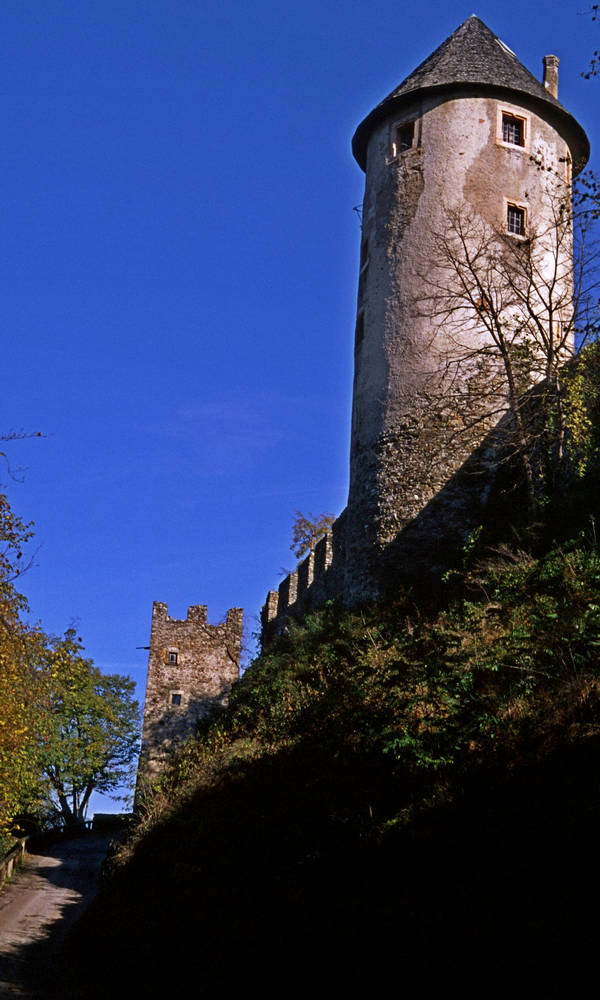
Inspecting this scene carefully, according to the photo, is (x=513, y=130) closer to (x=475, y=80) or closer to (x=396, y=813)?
(x=475, y=80)

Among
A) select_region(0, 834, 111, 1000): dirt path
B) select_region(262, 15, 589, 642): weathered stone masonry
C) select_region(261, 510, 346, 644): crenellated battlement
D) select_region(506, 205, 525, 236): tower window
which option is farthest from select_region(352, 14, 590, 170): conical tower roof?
select_region(0, 834, 111, 1000): dirt path

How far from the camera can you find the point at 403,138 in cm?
2128

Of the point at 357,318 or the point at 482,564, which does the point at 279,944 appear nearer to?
the point at 482,564

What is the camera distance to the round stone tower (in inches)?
747

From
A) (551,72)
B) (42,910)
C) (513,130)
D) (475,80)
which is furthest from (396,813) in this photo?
(551,72)

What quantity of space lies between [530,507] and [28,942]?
13209 millimetres

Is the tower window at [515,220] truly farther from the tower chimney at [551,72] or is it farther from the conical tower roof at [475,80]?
the tower chimney at [551,72]

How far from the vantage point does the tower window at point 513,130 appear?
2062 centimetres

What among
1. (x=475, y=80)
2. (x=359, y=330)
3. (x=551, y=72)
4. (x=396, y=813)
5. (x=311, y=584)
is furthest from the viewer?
(x=311, y=584)

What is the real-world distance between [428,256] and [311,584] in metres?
8.29

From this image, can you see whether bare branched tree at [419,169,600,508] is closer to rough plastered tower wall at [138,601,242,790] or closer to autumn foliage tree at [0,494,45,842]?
autumn foliage tree at [0,494,45,842]

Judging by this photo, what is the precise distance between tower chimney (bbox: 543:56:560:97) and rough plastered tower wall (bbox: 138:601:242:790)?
60.8 ft

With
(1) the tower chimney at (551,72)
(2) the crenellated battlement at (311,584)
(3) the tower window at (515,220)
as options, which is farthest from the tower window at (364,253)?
(1) the tower chimney at (551,72)

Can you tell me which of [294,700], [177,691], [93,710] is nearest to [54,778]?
[93,710]
